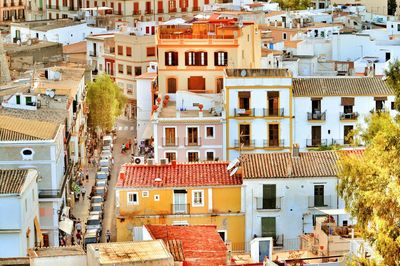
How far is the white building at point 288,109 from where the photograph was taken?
192ft

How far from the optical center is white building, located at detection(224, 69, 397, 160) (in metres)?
58.6

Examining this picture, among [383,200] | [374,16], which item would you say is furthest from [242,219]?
[374,16]

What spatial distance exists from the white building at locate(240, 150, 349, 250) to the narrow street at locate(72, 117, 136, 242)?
7150 millimetres

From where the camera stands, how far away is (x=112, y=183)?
208 feet

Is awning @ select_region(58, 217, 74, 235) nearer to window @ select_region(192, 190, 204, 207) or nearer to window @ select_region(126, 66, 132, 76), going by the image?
window @ select_region(192, 190, 204, 207)

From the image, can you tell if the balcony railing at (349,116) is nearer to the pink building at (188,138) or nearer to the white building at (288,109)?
the white building at (288,109)

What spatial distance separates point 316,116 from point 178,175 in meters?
13.5

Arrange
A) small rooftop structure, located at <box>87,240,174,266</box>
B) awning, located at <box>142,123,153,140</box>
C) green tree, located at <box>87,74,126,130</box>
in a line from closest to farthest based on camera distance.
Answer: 1. small rooftop structure, located at <box>87,240,174,266</box>
2. awning, located at <box>142,123,153,140</box>
3. green tree, located at <box>87,74,126,130</box>

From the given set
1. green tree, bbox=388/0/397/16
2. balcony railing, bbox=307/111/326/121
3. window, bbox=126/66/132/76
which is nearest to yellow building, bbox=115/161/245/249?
balcony railing, bbox=307/111/326/121

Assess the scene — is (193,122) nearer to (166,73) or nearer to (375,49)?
(166,73)

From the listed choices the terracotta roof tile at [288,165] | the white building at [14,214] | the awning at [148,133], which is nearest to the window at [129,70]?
the awning at [148,133]

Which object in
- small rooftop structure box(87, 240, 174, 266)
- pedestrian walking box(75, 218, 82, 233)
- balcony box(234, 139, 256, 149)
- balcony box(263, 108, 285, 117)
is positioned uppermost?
small rooftop structure box(87, 240, 174, 266)

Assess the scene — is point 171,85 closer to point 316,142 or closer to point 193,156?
point 193,156

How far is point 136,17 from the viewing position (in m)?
112
